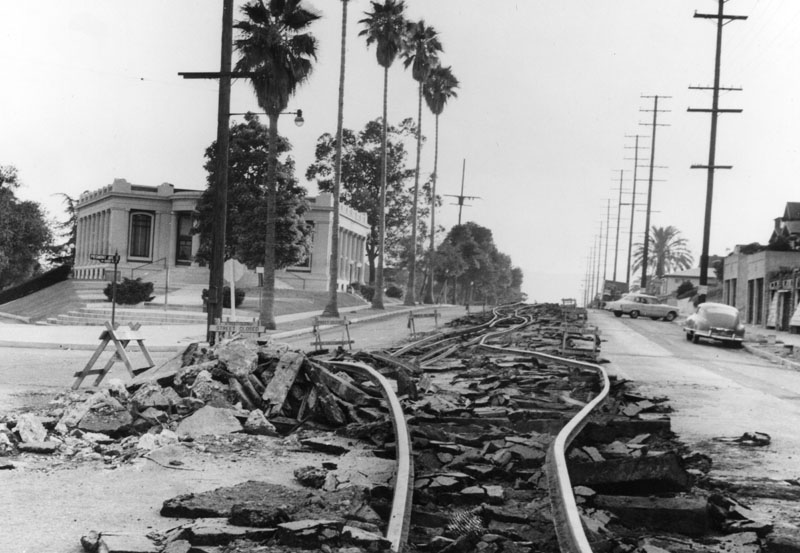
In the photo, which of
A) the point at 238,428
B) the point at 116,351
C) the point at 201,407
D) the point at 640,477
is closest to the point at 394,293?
the point at 116,351

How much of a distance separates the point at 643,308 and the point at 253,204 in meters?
24.2

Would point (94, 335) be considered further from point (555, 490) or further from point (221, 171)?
point (555, 490)

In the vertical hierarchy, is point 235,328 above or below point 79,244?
below

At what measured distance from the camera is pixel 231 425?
366 inches

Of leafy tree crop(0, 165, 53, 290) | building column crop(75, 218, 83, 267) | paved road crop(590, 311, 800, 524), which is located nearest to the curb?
paved road crop(590, 311, 800, 524)

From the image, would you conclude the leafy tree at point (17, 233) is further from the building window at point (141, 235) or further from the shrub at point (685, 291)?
the shrub at point (685, 291)

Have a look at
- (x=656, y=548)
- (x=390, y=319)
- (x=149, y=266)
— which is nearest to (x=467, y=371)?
(x=656, y=548)

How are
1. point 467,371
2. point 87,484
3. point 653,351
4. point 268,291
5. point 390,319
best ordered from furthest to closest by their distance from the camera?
point 390,319
point 268,291
point 653,351
point 467,371
point 87,484

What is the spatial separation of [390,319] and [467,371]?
27.5m

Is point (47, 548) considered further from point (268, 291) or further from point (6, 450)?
point (268, 291)

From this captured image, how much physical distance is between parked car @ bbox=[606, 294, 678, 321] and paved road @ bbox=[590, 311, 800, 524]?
20.8 metres

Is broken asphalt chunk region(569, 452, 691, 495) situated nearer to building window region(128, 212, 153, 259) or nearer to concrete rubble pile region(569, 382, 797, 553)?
concrete rubble pile region(569, 382, 797, 553)

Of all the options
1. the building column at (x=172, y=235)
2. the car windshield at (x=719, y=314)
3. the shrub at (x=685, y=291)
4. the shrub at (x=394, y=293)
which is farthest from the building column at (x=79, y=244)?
the car windshield at (x=719, y=314)

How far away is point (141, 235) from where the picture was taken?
71375mm
